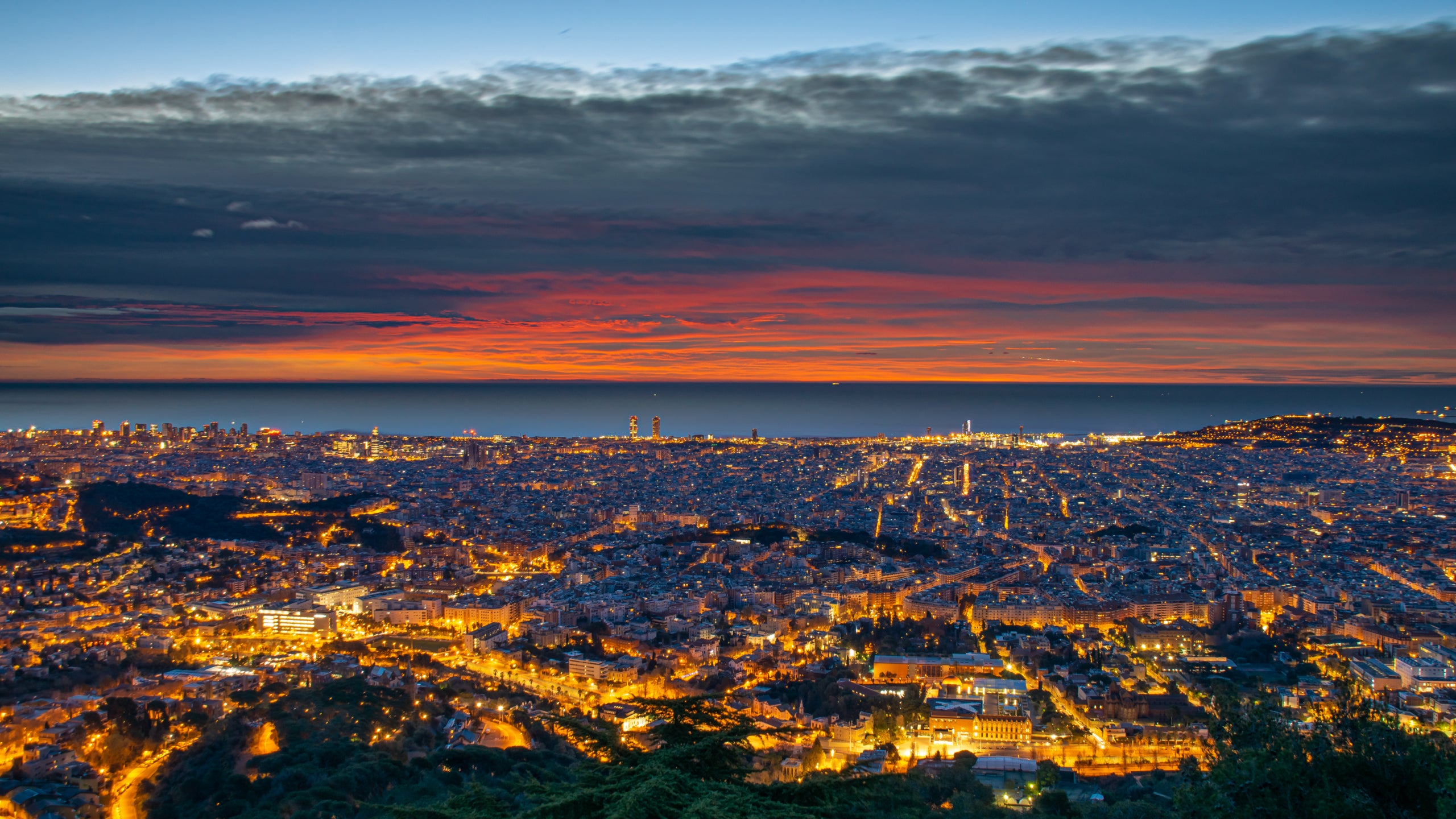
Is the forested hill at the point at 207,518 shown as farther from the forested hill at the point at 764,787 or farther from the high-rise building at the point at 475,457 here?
the high-rise building at the point at 475,457

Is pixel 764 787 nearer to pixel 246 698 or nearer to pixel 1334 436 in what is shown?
pixel 246 698

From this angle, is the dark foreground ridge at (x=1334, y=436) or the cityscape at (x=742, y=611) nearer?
the cityscape at (x=742, y=611)

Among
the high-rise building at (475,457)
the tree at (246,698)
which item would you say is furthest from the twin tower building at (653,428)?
the tree at (246,698)

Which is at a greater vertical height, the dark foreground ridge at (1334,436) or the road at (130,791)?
the dark foreground ridge at (1334,436)

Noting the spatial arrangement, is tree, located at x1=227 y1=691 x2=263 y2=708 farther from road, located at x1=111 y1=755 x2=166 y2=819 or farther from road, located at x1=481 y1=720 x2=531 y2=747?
road, located at x1=481 y1=720 x2=531 y2=747

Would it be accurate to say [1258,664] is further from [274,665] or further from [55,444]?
[55,444]

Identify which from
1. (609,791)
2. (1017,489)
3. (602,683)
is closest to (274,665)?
(602,683)

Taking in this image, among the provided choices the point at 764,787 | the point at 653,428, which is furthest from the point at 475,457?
the point at 764,787

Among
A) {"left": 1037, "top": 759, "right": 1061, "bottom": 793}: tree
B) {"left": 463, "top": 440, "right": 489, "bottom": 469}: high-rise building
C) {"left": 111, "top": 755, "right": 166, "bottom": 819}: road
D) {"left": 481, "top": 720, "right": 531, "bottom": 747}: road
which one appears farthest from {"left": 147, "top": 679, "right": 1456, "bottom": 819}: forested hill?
{"left": 463, "top": 440, "right": 489, "bottom": 469}: high-rise building

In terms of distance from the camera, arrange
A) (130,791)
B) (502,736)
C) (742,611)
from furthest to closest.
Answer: (742,611), (502,736), (130,791)
